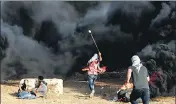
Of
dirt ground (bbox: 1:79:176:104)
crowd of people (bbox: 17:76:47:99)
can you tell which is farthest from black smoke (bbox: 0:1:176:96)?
crowd of people (bbox: 17:76:47:99)

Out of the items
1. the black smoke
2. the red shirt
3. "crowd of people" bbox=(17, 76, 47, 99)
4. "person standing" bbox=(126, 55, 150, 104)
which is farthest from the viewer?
the black smoke

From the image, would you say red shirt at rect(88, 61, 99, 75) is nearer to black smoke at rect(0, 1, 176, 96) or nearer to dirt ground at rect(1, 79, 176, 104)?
dirt ground at rect(1, 79, 176, 104)

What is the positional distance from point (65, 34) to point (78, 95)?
19.7ft

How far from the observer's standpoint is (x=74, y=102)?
1380cm

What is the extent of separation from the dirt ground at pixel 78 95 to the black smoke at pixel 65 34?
1.65 metres

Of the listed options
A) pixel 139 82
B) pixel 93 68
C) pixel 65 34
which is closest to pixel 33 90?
pixel 93 68

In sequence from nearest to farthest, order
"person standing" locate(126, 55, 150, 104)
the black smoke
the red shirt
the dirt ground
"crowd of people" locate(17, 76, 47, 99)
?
"person standing" locate(126, 55, 150, 104), the dirt ground, "crowd of people" locate(17, 76, 47, 99), the red shirt, the black smoke

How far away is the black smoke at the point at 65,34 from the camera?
2070cm

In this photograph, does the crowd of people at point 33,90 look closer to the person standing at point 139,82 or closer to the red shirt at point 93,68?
the red shirt at point 93,68

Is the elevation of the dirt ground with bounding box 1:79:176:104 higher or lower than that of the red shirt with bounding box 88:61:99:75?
lower

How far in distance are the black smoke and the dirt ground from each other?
1.65 m

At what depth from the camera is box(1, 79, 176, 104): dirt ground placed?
1384 cm

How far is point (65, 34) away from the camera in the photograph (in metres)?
21.4

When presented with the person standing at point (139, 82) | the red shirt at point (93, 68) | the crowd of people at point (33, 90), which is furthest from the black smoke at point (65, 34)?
the person standing at point (139, 82)
